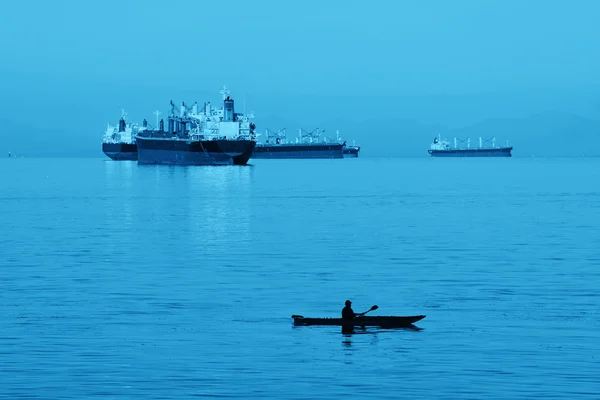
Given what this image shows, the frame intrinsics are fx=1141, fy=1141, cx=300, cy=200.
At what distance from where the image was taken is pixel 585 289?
3600 cm

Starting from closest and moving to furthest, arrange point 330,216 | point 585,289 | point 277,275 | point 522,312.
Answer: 1. point 522,312
2. point 585,289
3. point 277,275
4. point 330,216

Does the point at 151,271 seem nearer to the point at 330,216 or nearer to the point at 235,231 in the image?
the point at 235,231

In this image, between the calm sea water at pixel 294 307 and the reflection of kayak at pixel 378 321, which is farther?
the reflection of kayak at pixel 378 321

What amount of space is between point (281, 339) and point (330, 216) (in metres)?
47.2

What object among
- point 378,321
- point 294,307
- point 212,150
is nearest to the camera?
point 378,321

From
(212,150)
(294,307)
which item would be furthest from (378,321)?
(212,150)

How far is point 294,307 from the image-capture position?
32.6 m

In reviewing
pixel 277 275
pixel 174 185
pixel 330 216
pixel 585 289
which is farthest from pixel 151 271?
pixel 174 185

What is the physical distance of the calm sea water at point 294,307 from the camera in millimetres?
22797

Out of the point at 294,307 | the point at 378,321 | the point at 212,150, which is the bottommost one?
the point at 294,307

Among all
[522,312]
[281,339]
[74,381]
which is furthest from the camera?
[522,312]

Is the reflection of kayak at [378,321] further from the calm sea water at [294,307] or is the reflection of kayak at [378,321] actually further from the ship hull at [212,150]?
the ship hull at [212,150]

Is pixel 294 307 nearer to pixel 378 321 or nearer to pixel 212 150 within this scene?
pixel 378 321

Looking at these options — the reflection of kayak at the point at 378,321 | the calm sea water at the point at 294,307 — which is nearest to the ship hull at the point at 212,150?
the calm sea water at the point at 294,307
